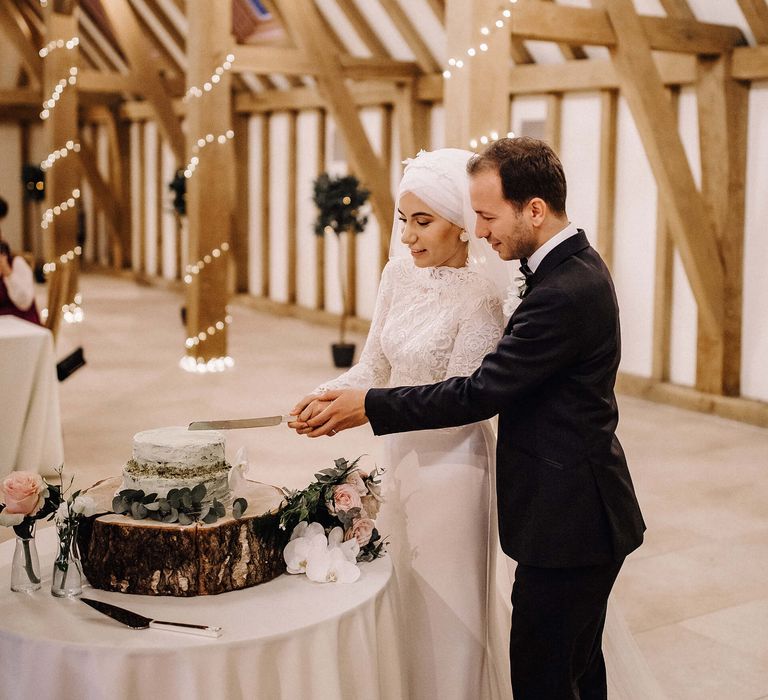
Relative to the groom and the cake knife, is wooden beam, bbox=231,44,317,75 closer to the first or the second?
the groom

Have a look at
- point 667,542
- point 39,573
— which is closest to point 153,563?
point 39,573

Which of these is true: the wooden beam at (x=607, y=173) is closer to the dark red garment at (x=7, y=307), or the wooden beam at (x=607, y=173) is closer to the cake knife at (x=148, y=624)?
the dark red garment at (x=7, y=307)

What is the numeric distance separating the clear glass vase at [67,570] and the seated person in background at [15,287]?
13.9ft

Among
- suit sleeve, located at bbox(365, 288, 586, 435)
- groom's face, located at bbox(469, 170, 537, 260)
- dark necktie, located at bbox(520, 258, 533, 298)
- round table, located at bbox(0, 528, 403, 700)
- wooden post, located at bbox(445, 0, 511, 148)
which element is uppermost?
wooden post, located at bbox(445, 0, 511, 148)

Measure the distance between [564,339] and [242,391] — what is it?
5.98 metres

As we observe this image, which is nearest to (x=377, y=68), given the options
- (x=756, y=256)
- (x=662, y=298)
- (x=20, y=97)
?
(x=662, y=298)

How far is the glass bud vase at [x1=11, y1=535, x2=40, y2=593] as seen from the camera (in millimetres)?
2203

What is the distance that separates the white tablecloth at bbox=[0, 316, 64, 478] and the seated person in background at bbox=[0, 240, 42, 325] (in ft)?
1.60

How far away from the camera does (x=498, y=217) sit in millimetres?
2182

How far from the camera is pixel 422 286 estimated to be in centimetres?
270

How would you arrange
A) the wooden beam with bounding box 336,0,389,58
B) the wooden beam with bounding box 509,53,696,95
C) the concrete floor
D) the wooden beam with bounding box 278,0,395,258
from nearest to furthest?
the concrete floor < the wooden beam with bounding box 509,53,696,95 < the wooden beam with bounding box 278,0,395,258 < the wooden beam with bounding box 336,0,389,58

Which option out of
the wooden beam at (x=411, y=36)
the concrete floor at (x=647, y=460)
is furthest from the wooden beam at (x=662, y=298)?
the wooden beam at (x=411, y=36)

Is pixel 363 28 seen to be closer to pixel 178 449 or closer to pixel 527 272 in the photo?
pixel 527 272

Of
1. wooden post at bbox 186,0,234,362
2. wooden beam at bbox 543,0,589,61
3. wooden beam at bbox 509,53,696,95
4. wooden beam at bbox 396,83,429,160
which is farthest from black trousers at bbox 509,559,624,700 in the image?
wooden beam at bbox 396,83,429,160
